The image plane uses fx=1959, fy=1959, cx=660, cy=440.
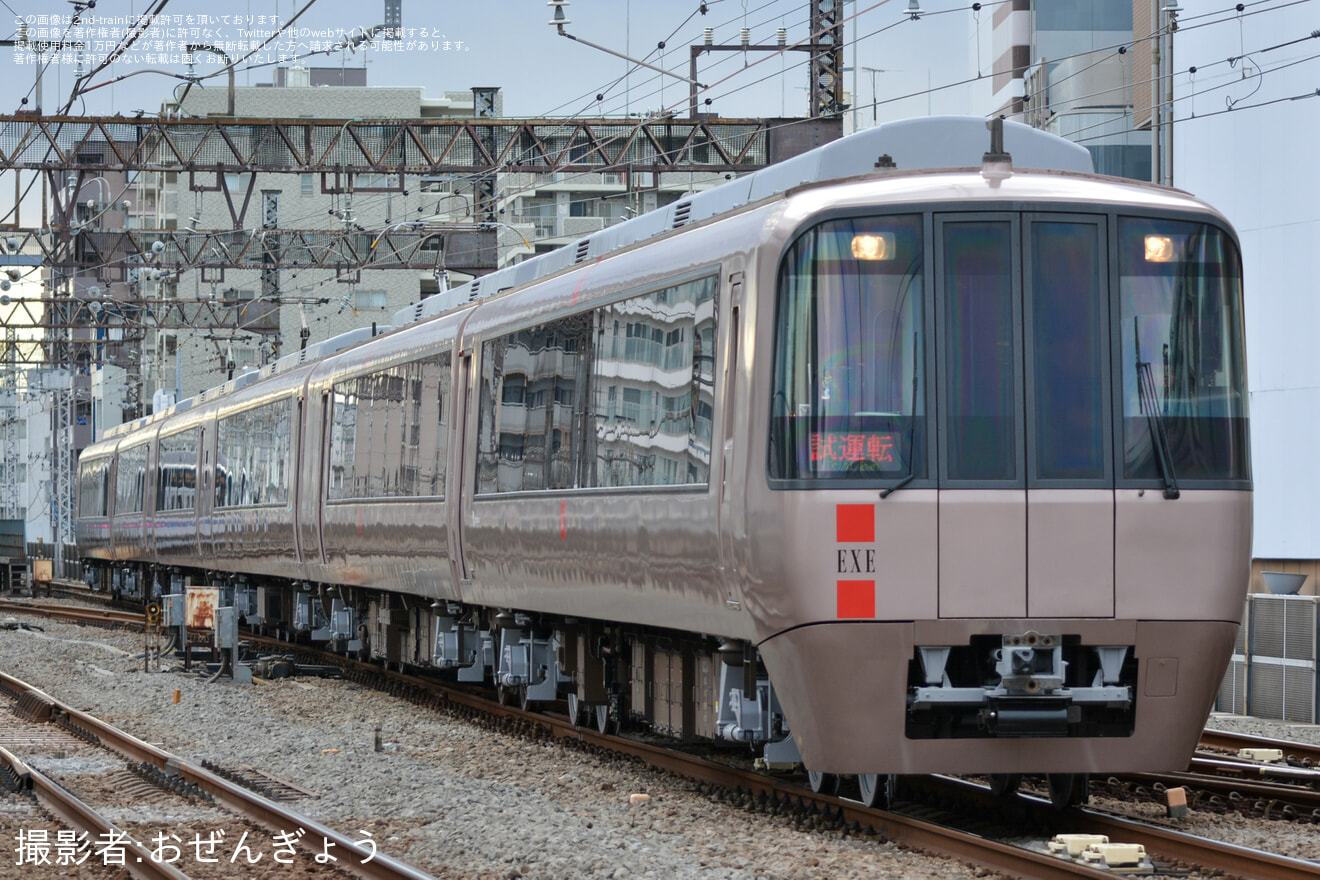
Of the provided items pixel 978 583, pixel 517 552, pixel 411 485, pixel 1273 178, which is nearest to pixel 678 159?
pixel 1273 178

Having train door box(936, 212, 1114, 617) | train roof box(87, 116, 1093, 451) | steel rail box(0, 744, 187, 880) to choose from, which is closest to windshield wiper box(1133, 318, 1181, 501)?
train door box(936, 212, 1114, 617)

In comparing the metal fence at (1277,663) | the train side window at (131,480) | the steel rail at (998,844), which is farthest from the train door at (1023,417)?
the train side window at (131,480)

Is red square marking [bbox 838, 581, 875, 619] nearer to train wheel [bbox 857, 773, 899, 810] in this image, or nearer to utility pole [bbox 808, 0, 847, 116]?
train wheel [bbox 857, 773, 899, 810]

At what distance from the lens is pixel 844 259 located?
31.0 ft

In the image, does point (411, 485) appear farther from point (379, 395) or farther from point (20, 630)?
point (20, 630)

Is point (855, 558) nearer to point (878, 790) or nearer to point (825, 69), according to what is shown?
point (878, 790)

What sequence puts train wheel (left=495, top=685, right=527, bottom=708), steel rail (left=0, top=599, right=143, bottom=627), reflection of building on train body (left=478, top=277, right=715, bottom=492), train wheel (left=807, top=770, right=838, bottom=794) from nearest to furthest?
train wheel (left=807, top=770, right=838, bottom=794) < reflection of building on train body (left=478, top=277, right=715, bottom=492) < train wheel (left=495, top=685, right=527, bottom=708) < steel rail (left=0, top=599, right=143, bottom=627)

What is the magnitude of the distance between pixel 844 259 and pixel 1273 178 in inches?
896

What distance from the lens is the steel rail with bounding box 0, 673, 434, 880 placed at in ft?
29.6

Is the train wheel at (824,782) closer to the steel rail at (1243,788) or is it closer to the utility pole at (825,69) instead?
the steel rail at (1243,788)

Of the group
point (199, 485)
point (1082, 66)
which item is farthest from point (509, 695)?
point (1082, 66)

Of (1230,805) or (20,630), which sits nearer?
(1230,805)

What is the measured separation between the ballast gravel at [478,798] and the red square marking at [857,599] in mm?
1117

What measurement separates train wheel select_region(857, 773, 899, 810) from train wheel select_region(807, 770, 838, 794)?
41 centimetres
